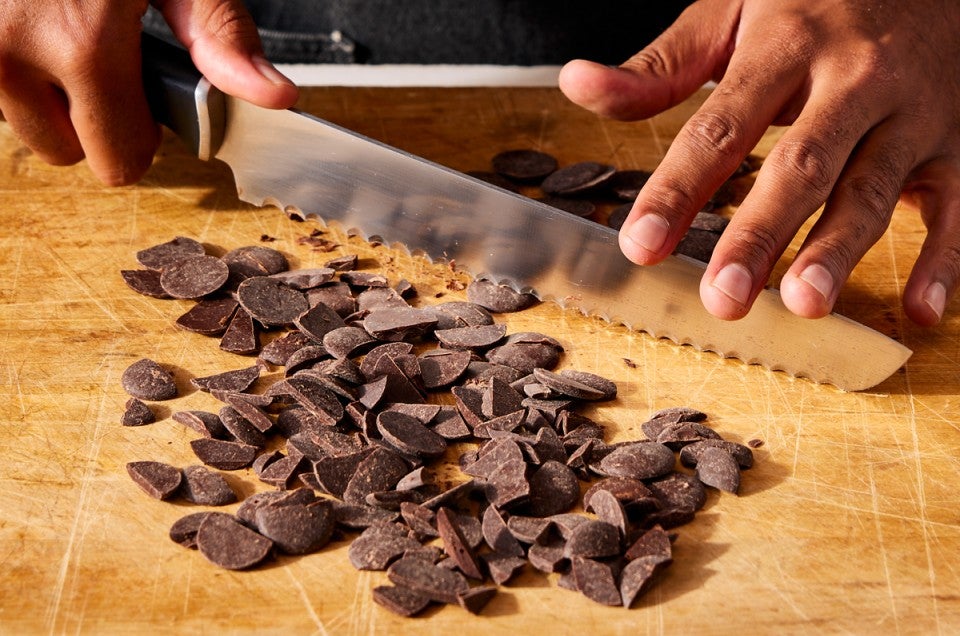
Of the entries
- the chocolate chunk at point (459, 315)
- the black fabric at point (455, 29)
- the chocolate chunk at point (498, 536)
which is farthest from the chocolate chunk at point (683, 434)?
the black fabric at point (455, 29)

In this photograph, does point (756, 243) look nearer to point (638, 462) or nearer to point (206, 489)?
point (638, 462)

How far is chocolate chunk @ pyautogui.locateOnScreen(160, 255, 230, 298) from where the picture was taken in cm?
205

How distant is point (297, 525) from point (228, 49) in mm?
1050

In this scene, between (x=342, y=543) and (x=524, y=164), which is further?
(x=524, y=164)

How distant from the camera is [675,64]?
2258mm

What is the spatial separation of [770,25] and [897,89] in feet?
0.96

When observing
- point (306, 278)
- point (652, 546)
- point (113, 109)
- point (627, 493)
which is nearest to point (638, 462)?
point (627, 493)

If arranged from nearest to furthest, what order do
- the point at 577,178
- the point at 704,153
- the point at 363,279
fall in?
the point at 704,153
the point at 363,279
the point at 577,178

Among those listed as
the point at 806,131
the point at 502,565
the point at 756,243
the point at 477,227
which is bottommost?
the point at 502,565

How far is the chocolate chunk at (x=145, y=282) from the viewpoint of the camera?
206cm

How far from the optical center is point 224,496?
1.64 metres

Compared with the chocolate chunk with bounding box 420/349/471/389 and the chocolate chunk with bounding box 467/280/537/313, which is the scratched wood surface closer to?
the chocolate chunk with bounding box 467/280/537/313

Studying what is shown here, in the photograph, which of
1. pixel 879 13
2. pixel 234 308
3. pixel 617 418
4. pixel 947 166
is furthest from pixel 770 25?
pixel 234 308

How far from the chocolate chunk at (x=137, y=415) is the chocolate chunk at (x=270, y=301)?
0.30 metres
